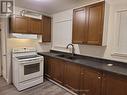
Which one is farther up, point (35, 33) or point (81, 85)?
point (35, 33)

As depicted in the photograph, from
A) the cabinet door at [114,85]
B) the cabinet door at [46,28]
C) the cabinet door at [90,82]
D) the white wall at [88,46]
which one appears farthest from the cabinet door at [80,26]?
the cabinet door at [46,28]

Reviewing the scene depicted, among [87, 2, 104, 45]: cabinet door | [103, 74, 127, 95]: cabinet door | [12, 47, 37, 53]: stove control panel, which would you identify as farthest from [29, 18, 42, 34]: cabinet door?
[103, 74, 127, 95]: cabinet door

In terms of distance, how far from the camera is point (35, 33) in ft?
11.3

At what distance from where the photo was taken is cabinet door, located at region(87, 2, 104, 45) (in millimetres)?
2201

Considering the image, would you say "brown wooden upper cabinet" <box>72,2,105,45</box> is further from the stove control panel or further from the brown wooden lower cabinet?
the stove control panel

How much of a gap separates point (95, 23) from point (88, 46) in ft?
2.50

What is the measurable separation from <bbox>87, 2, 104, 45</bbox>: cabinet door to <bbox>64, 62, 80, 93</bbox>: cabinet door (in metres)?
0.73

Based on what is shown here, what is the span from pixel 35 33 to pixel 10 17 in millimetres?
862

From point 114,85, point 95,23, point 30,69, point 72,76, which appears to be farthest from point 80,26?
point 30,69

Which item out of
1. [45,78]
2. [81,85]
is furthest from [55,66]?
[81,85]

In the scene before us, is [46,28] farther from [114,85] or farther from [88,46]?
[114,85]

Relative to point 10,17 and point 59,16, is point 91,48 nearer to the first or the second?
point 59,16

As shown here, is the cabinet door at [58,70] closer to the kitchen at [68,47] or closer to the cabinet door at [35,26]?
the kitchen at [68,47]

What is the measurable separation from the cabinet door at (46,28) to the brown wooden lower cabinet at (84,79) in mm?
847
